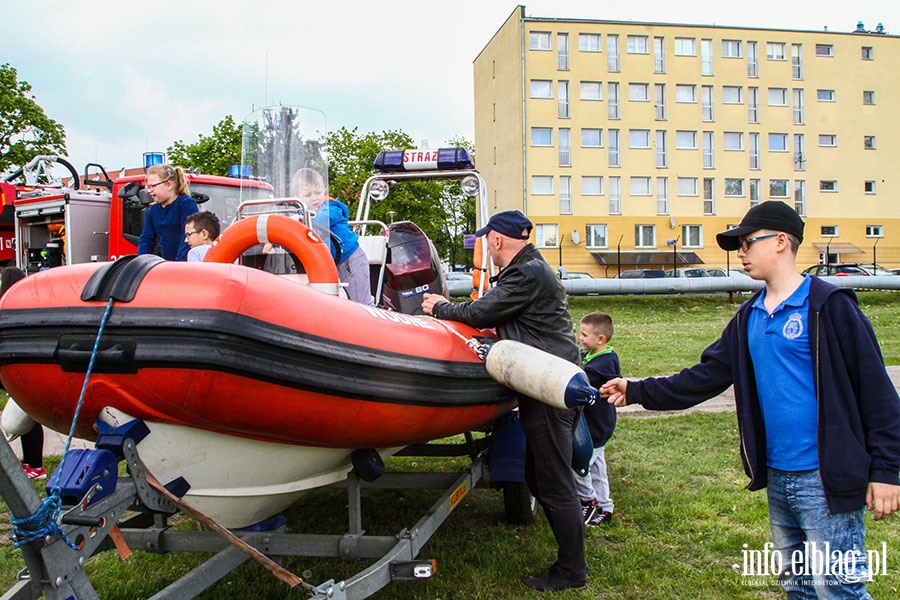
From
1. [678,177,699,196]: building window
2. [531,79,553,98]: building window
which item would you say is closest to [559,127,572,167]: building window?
[531,79,553,98]: building window

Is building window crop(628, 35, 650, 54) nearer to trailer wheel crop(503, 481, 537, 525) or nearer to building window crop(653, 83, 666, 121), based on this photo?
building window crop(653, 83, 666, 121)

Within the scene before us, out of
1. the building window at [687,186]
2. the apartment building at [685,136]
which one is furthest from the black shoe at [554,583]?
the building window at [687,186]

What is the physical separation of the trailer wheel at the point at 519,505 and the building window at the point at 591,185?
32.9 metres

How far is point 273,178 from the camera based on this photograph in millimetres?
4016

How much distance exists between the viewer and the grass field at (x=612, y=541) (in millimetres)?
3607

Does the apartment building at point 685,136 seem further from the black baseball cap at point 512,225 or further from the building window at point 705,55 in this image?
the black baseball cap at point 512,225

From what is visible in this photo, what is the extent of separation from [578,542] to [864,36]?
144 feet

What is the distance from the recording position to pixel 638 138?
3700 centimetres

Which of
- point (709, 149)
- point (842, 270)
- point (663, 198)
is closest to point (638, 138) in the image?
point (663, 198)

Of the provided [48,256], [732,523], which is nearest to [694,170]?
[48,256]

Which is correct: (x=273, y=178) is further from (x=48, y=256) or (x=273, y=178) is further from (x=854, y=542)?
(x=48, y=256)

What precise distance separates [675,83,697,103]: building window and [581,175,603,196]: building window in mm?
5787

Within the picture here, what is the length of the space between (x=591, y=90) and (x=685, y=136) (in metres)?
5.35

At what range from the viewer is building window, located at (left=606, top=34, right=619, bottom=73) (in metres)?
36.6
